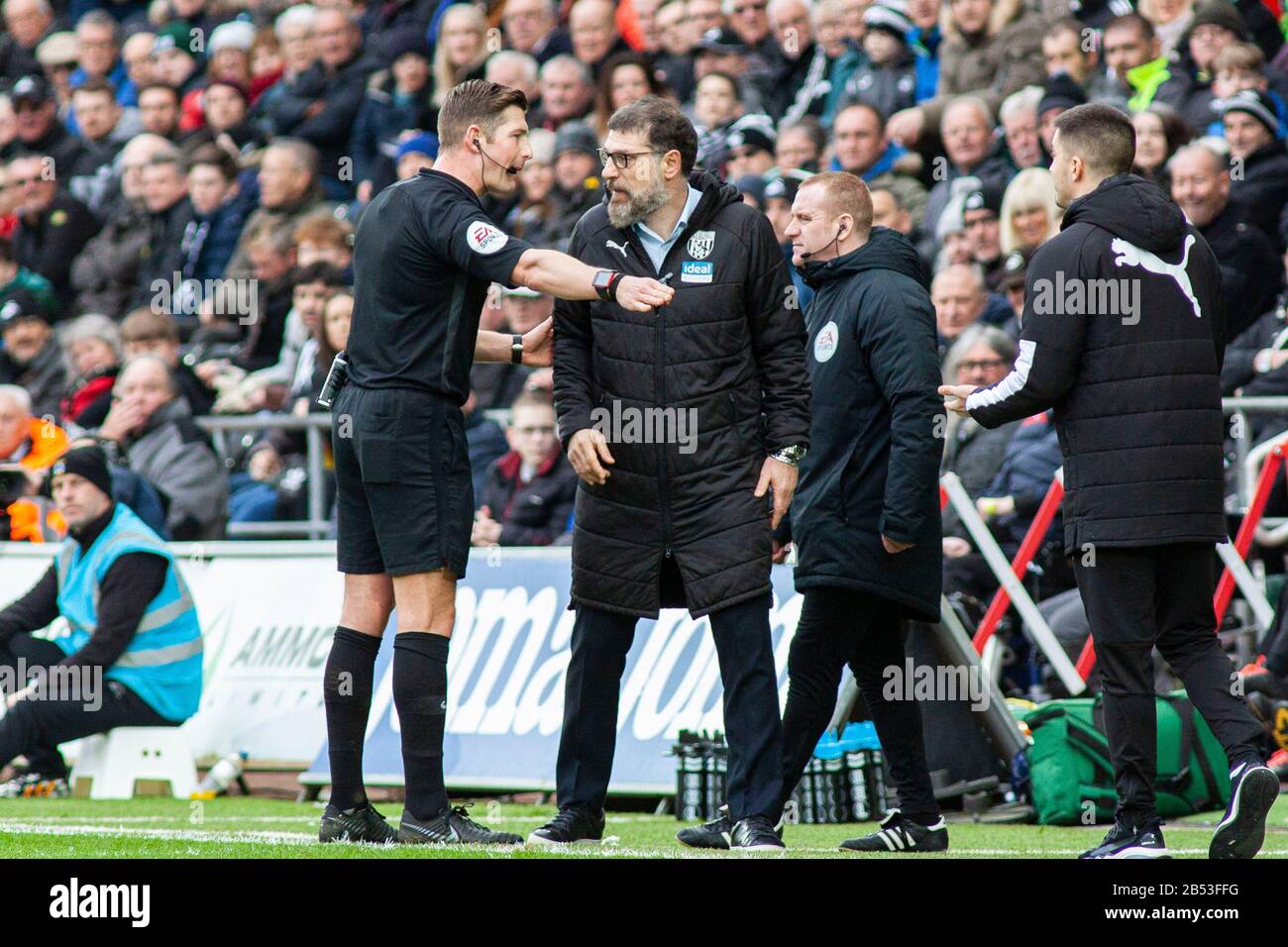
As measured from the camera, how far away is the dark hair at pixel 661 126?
6855mm

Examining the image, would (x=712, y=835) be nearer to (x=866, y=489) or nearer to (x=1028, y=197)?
(x=866, y=489)

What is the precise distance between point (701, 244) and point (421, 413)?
3.62 feet

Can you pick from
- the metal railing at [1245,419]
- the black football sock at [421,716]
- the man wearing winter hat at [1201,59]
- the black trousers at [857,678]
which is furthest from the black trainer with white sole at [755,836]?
the man wearing winter hat at [1201,59]

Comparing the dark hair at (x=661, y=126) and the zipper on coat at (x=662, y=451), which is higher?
the dark hair at (x=661, y=126)

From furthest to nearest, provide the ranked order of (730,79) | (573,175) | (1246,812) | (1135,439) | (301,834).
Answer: (573,175)
(730,79)
(301,834)
(1135,439)
(1246,812)

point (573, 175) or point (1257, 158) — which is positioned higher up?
point (573, 175)

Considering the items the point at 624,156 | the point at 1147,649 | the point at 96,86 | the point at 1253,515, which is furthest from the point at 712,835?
the point at 96,86

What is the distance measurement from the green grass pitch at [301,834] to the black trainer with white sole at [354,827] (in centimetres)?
11

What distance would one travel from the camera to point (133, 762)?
412 inches

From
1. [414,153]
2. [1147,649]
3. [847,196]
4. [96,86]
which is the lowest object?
[1147,649]

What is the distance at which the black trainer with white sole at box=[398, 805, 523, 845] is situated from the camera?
22.5 feet

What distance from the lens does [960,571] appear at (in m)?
10.5

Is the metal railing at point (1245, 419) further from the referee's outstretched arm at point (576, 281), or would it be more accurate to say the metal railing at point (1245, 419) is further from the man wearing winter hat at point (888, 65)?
the man wearing winter hat at point (888, 65)
